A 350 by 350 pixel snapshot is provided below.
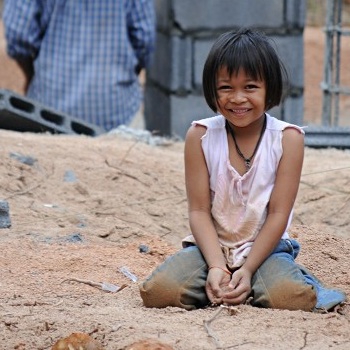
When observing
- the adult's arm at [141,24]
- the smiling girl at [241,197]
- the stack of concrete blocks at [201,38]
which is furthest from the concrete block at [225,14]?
the smiling girl at [241,197]

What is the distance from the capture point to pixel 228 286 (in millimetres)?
3588

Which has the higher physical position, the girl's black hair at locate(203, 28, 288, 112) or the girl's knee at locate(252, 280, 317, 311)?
the girl's black hair at locate(203, 28, 288, 112)

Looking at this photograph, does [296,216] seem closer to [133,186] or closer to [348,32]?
[133,186]

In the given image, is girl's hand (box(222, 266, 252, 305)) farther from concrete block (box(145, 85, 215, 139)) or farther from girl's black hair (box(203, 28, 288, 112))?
concrete block (box(145, 85, 215, 139))

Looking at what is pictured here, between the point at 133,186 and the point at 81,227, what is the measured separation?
779mm

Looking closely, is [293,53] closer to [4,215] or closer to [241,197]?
[4,215]

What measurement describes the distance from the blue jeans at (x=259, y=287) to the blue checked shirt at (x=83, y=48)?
13.5 feet

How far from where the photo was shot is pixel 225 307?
3455 mm

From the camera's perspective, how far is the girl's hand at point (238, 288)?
354 centimetres

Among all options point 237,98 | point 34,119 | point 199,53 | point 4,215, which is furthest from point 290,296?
point 199,53

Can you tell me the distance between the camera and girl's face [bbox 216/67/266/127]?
360 centimetres

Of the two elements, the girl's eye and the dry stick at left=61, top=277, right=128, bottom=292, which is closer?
the girl's eye

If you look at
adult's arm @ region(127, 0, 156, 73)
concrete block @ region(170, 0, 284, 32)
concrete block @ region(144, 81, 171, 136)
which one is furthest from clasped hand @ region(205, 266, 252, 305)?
concrete block @ region(170, 0, 284, 32)

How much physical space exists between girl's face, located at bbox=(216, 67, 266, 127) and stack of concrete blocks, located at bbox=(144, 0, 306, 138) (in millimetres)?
4666
